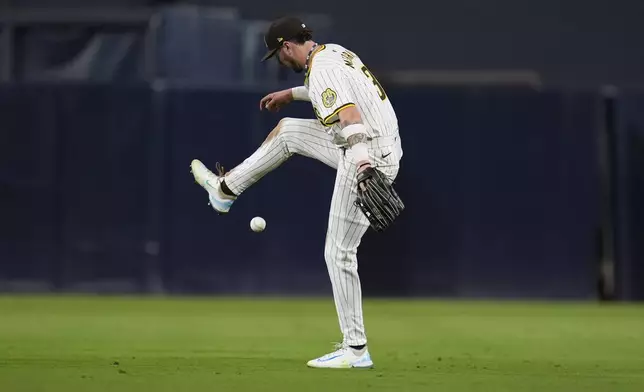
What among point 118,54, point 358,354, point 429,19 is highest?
point 429,19

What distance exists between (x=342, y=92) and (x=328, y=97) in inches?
3.1

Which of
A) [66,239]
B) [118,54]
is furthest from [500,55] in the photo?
[66,239]

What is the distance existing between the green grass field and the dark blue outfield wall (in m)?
0.38

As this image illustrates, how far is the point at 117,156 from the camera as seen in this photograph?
1310 cm

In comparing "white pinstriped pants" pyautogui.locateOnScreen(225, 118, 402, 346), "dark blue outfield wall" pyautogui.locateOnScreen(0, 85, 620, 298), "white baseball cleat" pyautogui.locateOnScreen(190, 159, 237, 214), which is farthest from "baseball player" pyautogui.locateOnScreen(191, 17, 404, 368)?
"dark blue outfield wall" pyautogui.locateOnScreen(0, 85, 620, 298)

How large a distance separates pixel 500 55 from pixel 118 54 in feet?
20.6

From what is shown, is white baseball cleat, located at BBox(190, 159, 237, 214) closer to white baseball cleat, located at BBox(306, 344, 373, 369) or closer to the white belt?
the white belt

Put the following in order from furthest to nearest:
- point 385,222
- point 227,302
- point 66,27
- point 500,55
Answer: point 500,55, point 66,27, point 227,302, point 385,222

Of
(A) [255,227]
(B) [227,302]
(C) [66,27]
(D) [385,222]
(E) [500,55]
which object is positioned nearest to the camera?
(D) [385,222]

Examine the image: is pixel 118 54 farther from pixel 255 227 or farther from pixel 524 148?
pixel 255 227

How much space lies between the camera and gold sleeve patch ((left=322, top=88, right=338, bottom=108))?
22.0 ft

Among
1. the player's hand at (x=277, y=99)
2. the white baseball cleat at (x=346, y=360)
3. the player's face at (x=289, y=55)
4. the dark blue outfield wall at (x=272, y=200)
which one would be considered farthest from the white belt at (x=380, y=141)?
the dark blue outfield wall at (x=272, y=200)

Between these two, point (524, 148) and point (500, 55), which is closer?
point (524, 148)

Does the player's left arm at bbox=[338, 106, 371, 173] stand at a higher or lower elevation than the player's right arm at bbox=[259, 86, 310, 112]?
lower
